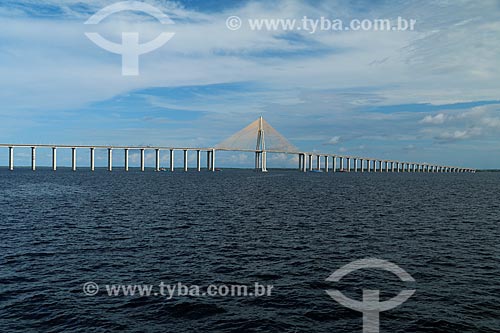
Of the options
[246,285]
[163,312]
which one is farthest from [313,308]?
[163,312]

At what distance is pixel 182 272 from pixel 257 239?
9938 mm

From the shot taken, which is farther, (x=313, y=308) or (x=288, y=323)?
(x=313, y=308)

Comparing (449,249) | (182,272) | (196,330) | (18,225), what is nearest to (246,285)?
(182,272)

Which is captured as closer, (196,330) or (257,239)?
(196,330)

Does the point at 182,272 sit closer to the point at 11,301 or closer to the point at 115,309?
the point at 115,309

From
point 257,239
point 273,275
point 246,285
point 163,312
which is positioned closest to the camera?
point 163,312

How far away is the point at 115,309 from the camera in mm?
16484

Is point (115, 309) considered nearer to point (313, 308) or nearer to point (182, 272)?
point (182, 272)

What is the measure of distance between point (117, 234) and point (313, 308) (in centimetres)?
1988

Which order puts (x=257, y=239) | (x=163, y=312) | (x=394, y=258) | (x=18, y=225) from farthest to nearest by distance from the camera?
1. (x=18, y=225)
2. (x=257, y=239)
3. (x=394, y=258)
4. (x=163, y=312)

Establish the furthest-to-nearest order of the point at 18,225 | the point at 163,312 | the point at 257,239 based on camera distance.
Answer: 1. the point at 18,225
2. the point at 257,239
3. the point at 163,312

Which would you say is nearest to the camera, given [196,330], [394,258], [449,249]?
[196,330]

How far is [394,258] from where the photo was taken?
82.0ft

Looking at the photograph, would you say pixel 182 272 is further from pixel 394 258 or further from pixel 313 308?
pixel 394 258
